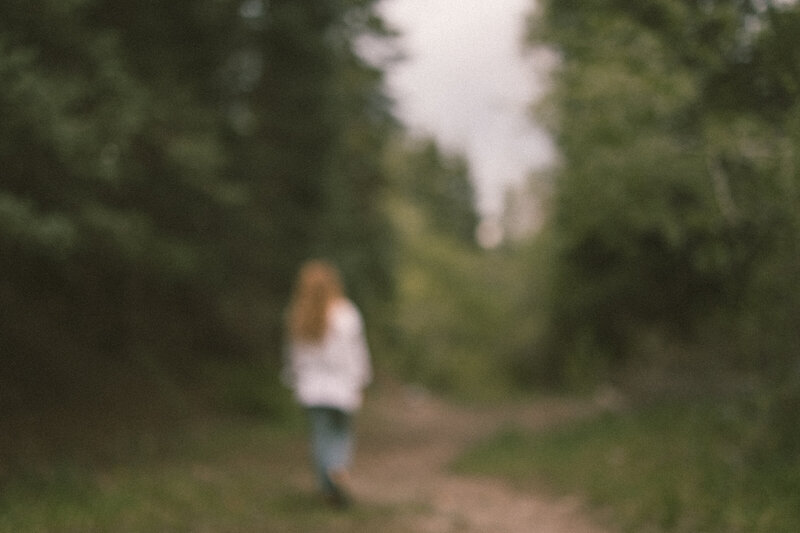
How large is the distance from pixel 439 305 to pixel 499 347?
6132mm

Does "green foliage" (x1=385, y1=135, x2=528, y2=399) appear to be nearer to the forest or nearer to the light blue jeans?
the forest

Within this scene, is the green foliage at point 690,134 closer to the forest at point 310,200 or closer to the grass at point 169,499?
the forest at point 310,200

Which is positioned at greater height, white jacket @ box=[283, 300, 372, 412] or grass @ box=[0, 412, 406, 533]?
white jacket @ box=[283, 300, 372, 412]

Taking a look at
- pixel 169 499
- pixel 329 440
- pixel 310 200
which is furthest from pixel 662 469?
pixel 310 200

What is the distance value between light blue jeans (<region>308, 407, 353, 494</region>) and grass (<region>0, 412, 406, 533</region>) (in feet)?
0.97

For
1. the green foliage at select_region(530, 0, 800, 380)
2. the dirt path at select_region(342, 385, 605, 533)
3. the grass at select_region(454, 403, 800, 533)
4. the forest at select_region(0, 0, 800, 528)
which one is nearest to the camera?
the grass at select_region(454, 403, 800, 533)

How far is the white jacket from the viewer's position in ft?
20.2

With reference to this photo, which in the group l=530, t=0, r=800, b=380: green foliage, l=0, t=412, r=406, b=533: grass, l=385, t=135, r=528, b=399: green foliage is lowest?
l=0, t=412, r=406, b=533: grass

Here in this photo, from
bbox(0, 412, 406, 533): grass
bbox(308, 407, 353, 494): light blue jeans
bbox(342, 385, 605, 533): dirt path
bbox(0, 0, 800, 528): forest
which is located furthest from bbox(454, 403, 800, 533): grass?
bbox(308, 407, 353, 494): light blue jeans

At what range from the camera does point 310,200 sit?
1398 cm

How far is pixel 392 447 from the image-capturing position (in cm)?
1177

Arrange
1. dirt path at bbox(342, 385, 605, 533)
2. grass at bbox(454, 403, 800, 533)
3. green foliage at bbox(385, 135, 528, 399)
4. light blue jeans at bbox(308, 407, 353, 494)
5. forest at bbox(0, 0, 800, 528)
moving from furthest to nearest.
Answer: green foliage at bbox(385, 135, 528, 399), light blue jeans at bbox(308, 407, 353, 494), dirt path at bbox(342, 385, 605, 533), forest at bbox(0, 0, 800, 528), grass at bbox(454, 403, 800, 533)

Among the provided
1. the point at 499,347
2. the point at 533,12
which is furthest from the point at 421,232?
the point at 533,12

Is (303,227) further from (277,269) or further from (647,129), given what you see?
(647,129)
